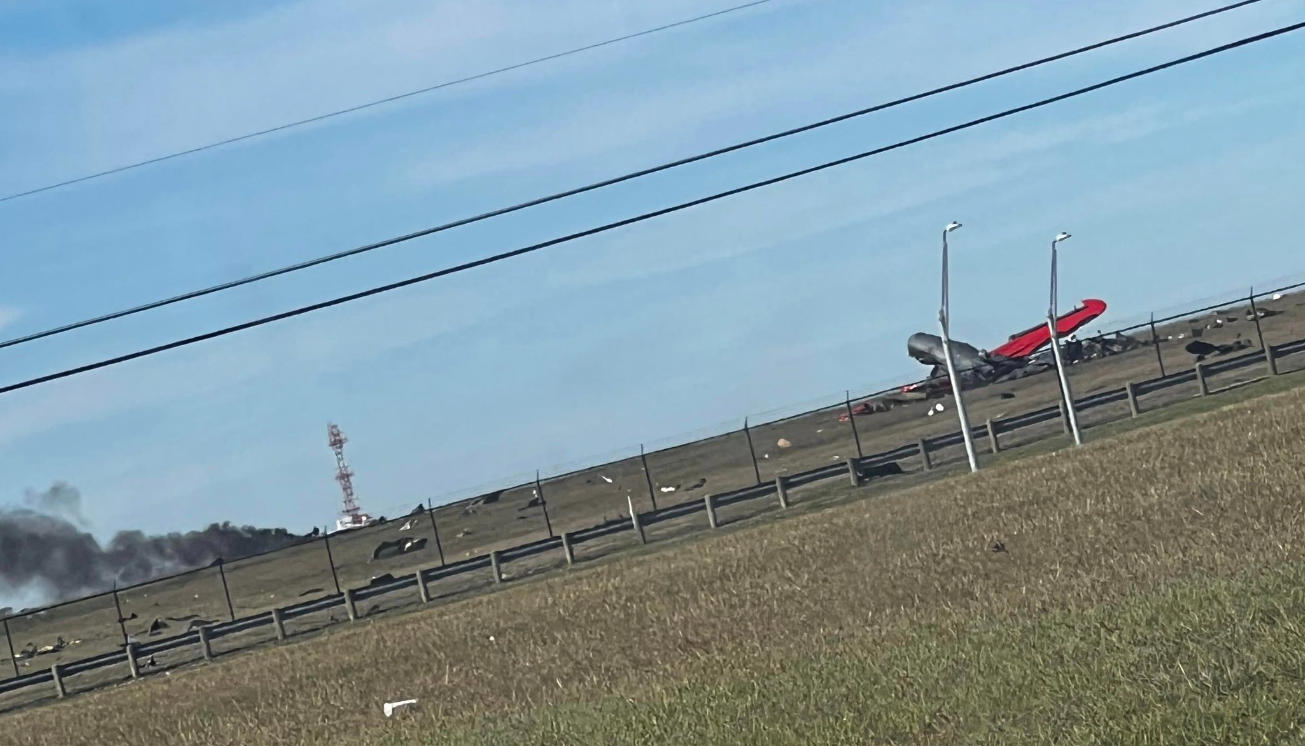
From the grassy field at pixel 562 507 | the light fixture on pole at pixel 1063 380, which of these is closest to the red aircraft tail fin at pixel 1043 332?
the grassy field at pixel 562 507

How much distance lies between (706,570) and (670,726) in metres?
11.6

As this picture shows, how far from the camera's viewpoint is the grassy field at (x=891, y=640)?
876cm

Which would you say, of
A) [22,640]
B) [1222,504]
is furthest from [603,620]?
[22,640]

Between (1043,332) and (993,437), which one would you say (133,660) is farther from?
(1043,332)

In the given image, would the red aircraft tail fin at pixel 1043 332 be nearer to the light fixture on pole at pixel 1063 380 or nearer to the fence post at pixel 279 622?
the light fixture on pole at pixel 1063 380

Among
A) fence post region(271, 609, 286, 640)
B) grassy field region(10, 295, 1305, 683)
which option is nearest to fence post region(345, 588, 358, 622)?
fence post region(271, 609, 286, 640)

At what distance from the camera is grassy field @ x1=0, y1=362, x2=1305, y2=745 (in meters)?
8.76

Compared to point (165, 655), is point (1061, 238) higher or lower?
higher

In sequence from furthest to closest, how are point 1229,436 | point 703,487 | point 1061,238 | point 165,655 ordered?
point 703,487, point 1061,238, point 165,655, point 1229,436

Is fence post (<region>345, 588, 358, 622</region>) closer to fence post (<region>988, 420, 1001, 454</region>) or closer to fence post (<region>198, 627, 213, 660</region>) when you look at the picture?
fence post (<region>198, 627, 213, 660</region>)

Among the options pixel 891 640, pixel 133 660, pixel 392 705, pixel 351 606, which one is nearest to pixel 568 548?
pixel 351 606

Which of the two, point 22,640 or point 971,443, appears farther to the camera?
point 22,640

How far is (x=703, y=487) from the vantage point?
47.2 m

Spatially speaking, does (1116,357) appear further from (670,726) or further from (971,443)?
(670,726)
